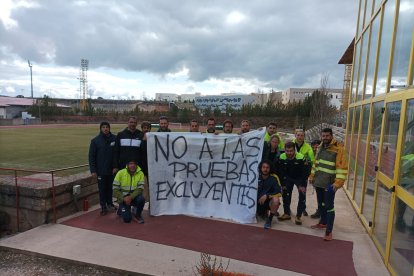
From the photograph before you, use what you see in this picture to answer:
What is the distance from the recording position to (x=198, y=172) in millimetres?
6199

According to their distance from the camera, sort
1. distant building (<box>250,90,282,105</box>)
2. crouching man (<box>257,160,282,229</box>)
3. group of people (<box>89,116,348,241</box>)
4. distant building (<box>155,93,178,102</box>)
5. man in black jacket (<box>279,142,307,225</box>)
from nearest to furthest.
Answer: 1. group of people (<box>89,116,348,241</box>)
2. crouching man (<box>257,160,282,229</box>)
3. man in black jacket (<box>279,142,307,225</box>)
4. distant building (<box>250,90,282,105</box>)
5. distant building (<box>155,93,178,102</box>)

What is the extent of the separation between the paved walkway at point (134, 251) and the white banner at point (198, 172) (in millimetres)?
935

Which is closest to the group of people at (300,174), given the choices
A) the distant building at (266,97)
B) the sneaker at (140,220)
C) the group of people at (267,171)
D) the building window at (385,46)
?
the group of people at (267,171)

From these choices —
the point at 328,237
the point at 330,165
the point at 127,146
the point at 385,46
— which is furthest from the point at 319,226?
the point at 127,146

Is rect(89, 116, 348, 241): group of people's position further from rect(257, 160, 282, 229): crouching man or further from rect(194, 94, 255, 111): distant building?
rect(194, 94, 255, 111): distant building

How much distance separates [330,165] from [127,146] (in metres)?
3.84

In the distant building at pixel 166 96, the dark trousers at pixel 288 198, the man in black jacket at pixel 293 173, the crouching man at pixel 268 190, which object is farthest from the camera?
the distant building at pixel 166 96

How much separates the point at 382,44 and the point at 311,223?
366 centimetres

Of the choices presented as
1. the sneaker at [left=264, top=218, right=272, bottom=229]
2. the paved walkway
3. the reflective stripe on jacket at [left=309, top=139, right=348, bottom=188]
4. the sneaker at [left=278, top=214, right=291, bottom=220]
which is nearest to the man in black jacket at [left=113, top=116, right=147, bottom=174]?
the paved walkway

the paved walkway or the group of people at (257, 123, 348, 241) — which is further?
the group of people at (257, 123, 348, 241)

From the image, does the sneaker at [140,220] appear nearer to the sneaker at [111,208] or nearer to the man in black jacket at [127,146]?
the sneaker at [111,208]

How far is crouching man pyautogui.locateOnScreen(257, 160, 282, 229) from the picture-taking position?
5.64m

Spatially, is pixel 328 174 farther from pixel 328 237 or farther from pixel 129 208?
pixel 129 208

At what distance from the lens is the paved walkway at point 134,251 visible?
420 centimetres
